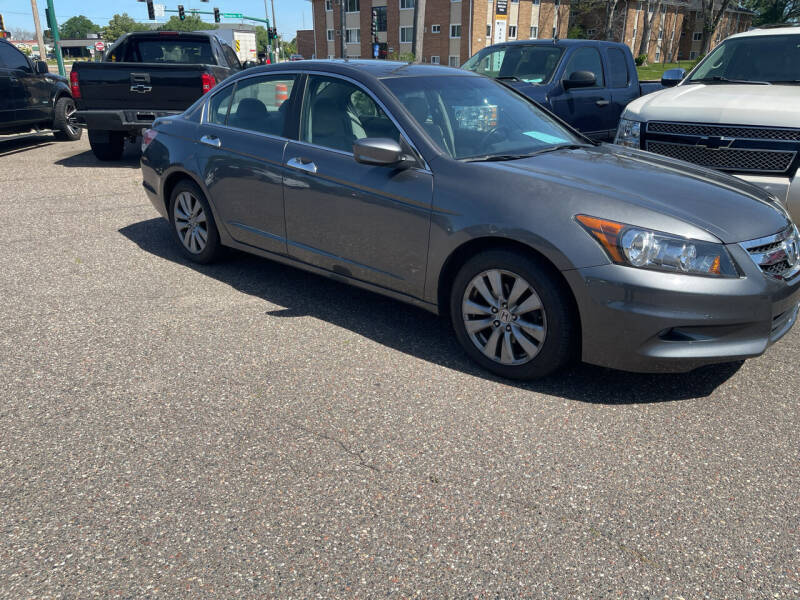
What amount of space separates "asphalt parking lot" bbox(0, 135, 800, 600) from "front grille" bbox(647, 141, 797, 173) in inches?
71.4

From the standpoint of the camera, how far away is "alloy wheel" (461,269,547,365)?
11.9 ft

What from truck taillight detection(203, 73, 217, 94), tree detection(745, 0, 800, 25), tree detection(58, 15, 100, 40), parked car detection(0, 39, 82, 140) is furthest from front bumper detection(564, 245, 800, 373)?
tree detection(58, 15, 100, 40)

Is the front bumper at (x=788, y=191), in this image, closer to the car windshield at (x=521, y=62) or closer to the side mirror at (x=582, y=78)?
A: the side mirror at (x=582, y=78)

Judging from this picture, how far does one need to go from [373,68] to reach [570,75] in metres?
4.73

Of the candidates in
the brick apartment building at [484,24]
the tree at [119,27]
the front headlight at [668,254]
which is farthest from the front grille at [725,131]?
the tree at [119,27]

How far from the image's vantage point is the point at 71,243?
21.1ft

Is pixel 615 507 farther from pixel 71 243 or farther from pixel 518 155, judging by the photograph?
pixel 71 243

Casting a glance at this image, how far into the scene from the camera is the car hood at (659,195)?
3.37 m

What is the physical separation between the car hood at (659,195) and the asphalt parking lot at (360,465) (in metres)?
0.92

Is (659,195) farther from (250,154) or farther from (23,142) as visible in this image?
(23,142)

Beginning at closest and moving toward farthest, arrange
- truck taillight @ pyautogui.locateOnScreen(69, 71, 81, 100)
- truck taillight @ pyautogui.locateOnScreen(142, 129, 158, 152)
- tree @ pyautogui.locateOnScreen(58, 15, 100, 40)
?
truck taillight @ pyautogui.locateOnScreen(142, 129, 158, 152)
truck taillight @ pyautogui.locateOnScreen(69, 71, 81, 100)
tree @ pyautogui.locateOnScreen(58, 15, 100, 40)

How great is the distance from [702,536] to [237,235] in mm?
3846

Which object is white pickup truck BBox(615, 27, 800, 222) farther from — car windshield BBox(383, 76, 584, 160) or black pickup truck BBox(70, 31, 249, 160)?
black pickup truck BBox(70, 31, 249, 160)

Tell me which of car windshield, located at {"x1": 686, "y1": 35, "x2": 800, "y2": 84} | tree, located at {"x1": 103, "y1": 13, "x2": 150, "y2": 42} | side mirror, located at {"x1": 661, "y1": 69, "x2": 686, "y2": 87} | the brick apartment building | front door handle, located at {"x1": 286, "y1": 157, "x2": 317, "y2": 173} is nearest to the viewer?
front door handle, located at {"x1": 286, "y1": 157, "x2": 317, "y2": 173}
